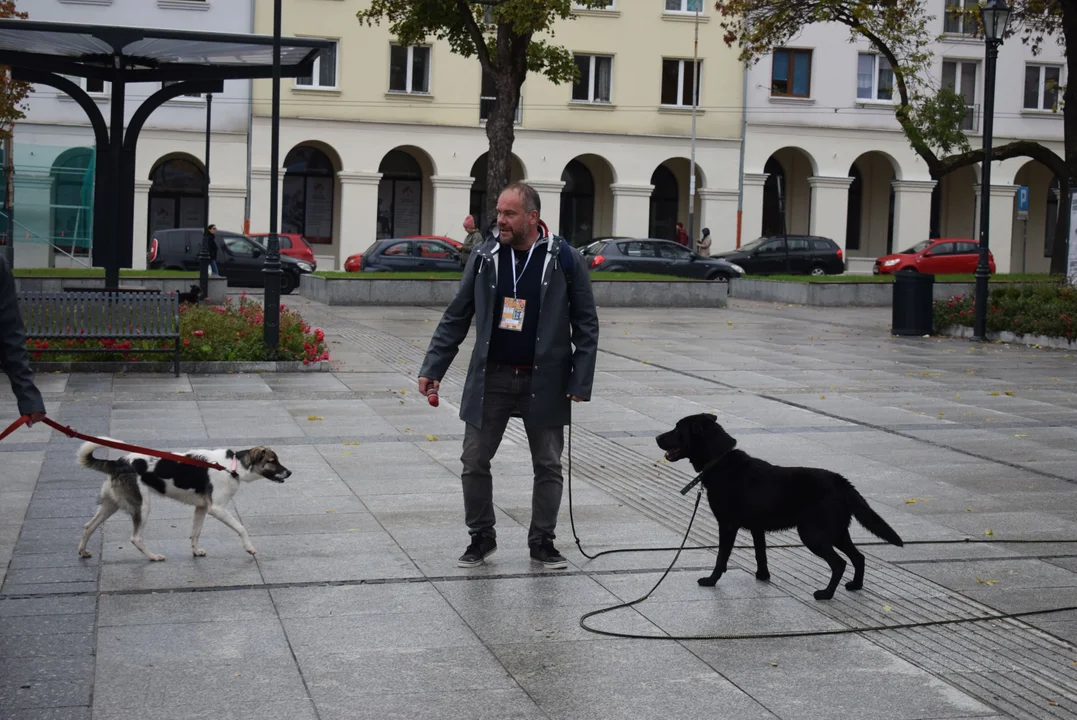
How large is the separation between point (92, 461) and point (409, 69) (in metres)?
40.5

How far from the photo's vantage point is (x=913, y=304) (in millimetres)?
23484

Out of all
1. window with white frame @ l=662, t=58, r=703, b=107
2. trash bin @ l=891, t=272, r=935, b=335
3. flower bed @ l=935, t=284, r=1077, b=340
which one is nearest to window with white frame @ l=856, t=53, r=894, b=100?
window with white frame @ l=662, t=58, r=703, b=107

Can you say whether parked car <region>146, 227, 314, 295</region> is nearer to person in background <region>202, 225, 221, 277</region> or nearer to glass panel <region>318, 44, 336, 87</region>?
person in background <region>202, 225, 221, 277</region>

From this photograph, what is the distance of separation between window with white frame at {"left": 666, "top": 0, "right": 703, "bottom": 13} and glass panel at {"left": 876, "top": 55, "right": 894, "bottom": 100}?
669 cm

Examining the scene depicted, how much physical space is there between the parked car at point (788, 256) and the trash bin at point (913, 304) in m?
19.1

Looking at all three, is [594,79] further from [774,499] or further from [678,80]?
[774,499]

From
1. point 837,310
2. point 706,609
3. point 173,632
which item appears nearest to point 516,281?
point 706,609

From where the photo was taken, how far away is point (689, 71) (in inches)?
1918

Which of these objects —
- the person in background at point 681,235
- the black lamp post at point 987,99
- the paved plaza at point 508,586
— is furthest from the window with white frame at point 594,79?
the paved plaza at point 508,586

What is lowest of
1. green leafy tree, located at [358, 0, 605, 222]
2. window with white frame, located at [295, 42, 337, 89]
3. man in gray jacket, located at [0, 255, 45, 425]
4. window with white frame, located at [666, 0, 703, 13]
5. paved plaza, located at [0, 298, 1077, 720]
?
paved plaza, located at [0, 298, 1077, 720]

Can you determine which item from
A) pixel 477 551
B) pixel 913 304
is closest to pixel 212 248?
pixel 913 304

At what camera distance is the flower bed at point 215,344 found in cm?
1560

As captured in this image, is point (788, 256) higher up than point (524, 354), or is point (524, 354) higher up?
point (788, 256)

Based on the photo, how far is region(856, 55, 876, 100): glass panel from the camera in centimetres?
4972
